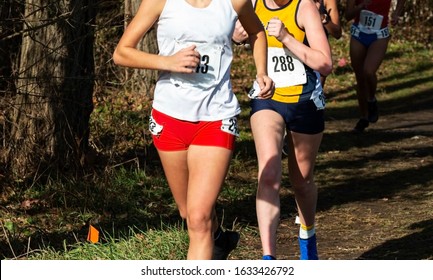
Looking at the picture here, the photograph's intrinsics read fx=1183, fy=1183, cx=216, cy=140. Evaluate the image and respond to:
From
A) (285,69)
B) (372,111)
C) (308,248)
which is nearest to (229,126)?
(285,69)

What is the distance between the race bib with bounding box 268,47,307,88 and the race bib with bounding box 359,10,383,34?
6591 millimetres

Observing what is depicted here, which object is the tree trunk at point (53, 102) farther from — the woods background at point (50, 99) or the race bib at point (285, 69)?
the race bib at point (285, 69)

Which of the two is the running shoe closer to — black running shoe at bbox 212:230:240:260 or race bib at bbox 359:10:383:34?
black running shoe at bbox 212:230:240:260

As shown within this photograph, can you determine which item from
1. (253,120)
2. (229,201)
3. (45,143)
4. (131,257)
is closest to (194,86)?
(253,120)

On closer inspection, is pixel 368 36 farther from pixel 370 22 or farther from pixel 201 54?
pixel 201 54

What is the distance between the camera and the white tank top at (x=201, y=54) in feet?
19.7

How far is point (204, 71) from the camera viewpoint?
6.01 m

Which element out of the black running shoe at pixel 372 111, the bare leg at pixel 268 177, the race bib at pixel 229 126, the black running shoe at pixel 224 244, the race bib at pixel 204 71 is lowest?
the black running shoe at pixel 372 111

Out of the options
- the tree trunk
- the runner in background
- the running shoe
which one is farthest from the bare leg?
the runner in background

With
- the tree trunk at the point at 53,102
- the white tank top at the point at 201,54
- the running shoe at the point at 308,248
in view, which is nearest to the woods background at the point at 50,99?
the tree trunk at the point at 53,102

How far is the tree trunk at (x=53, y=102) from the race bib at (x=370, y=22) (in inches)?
150

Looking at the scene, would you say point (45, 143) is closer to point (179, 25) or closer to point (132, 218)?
point (132, 218)

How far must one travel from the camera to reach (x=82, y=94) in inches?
438

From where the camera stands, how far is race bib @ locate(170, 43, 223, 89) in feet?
19.7
